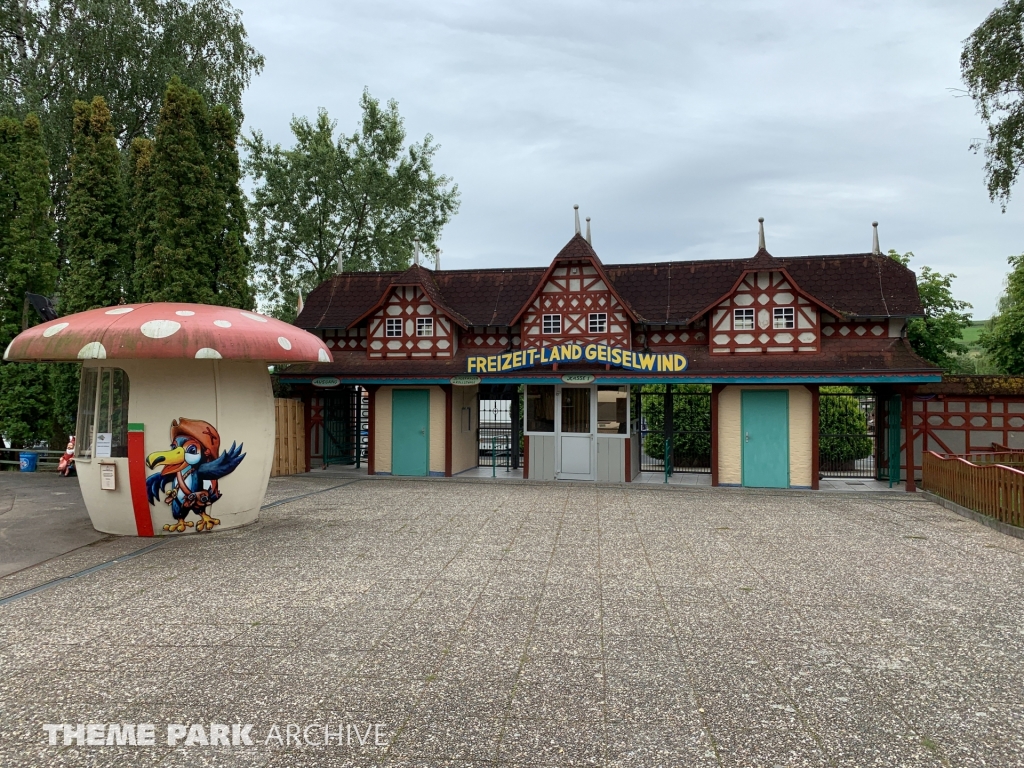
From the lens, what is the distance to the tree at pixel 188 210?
16797 mm

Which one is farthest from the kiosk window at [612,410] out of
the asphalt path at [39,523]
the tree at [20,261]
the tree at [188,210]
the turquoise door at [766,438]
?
the tree at [20,261]

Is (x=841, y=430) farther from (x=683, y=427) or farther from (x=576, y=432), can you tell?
(x=576, y=432)

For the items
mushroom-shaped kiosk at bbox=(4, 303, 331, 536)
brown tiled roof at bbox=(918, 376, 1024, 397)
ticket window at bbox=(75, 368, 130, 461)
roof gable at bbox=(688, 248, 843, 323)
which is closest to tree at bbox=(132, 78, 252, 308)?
ticket window at bbox=(75, 368, 130, 461)

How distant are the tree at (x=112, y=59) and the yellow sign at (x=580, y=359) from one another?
13926 millimetres

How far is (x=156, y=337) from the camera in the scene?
8.21 m

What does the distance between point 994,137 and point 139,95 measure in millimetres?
27191

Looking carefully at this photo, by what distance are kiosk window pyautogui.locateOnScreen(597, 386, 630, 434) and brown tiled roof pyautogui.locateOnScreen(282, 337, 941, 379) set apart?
632 mm

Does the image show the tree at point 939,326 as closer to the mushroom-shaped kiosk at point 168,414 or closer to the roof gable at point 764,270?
the roof gable at point 764,270

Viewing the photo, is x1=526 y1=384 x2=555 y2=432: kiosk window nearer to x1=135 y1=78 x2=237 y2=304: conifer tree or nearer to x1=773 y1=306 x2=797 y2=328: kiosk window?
x1=773 y1=306 x2=797 y2=328: kiosk window

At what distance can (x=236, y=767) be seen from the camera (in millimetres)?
3529

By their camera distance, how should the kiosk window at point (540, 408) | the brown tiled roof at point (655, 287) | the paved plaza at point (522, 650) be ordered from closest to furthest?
the paved plaza at point (522, 650) → the brown tiled roof at point (655, 287) → the kiosk window at point (540, 408)

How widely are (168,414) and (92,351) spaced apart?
1.28 m

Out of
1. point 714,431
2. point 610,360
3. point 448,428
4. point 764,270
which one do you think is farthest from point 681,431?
point 448,428

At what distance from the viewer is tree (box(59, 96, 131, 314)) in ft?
57.3
